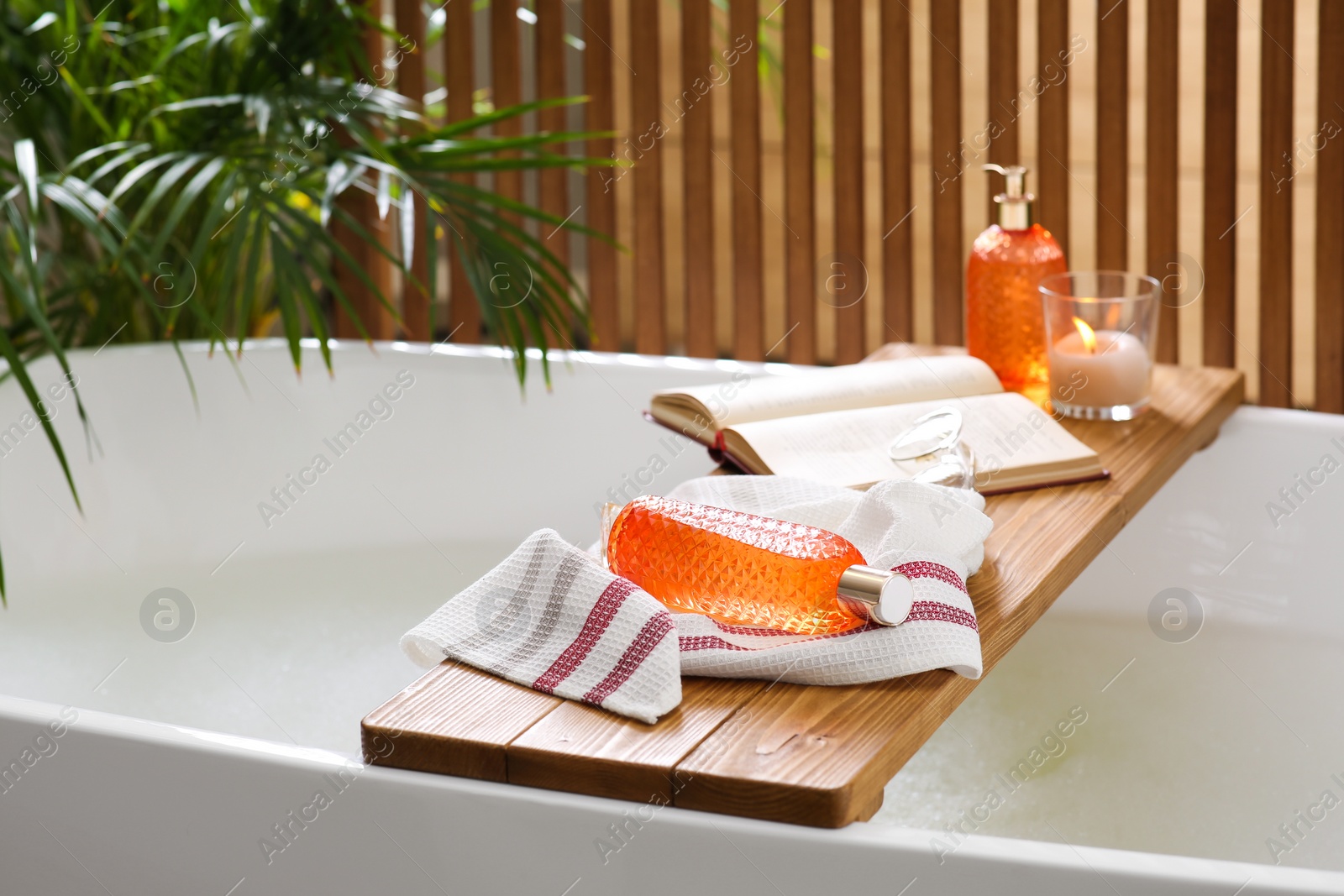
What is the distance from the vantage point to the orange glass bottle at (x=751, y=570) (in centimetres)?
100

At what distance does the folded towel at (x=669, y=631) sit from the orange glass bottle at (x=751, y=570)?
0.06ft

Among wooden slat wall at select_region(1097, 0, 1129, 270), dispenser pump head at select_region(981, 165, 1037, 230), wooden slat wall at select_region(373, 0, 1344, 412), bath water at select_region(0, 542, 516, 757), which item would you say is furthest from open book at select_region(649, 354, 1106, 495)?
wooden slat wall at select_region(1097, 0, 1129, 270)

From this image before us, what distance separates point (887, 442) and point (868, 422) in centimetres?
4

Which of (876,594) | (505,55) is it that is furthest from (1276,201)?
(876,594)

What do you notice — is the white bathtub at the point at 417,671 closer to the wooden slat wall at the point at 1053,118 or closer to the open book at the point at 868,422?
the open book at the point at 868,422

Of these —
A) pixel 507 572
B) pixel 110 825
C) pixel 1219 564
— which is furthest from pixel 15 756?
pixel 1219 564

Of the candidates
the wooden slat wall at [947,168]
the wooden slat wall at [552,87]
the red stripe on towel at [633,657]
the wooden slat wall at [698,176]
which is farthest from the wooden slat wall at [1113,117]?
the red stripe on towel at [633,657]

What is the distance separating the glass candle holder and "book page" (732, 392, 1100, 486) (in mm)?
96

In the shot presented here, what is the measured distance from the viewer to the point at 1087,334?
5.20 feet

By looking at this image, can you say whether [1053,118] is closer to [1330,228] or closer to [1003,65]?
[1003,65]

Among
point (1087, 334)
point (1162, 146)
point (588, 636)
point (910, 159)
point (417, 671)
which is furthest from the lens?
point (910, 159)

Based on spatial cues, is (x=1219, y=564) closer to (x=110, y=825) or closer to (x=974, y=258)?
(x=974, y=258)

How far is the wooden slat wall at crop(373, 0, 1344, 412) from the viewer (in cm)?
240

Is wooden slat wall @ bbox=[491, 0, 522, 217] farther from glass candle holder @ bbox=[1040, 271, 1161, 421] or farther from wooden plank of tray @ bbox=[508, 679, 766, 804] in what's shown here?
wooden plank of tray @ bbox=[508, 679, 766, 804]
